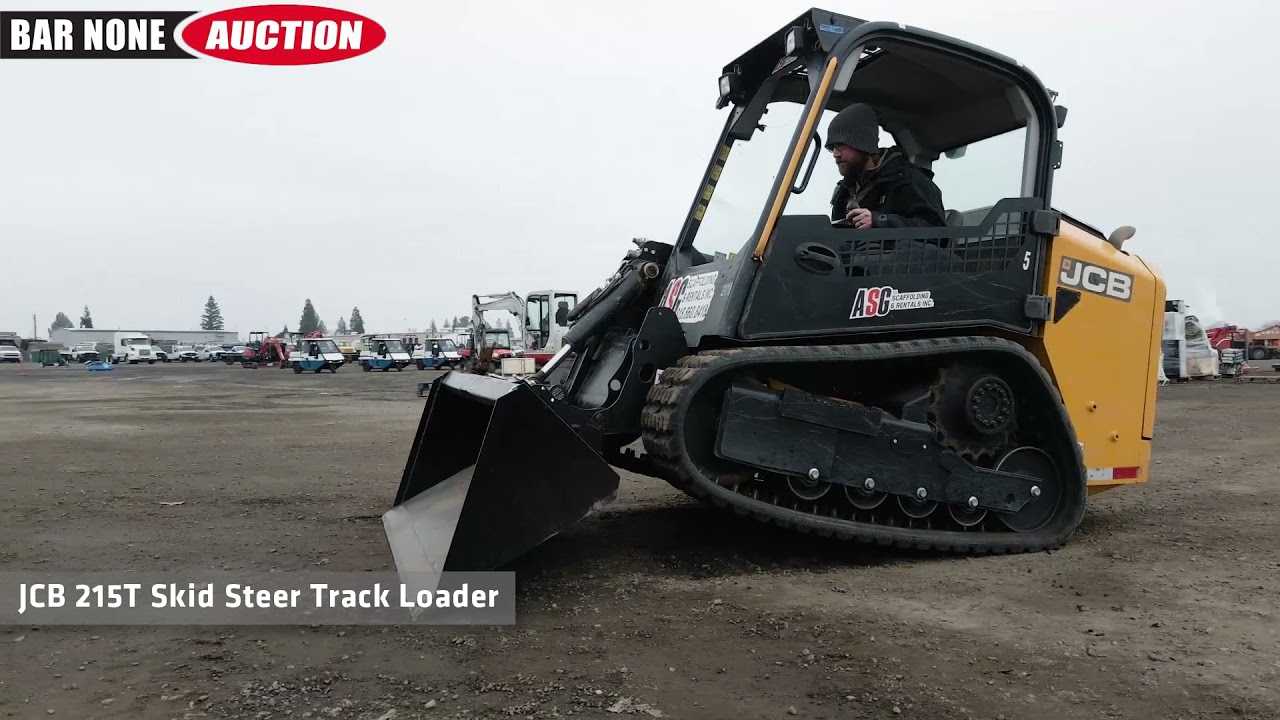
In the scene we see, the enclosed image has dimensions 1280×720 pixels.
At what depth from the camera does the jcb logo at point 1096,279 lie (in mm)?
4984

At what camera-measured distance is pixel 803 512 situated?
4.30m

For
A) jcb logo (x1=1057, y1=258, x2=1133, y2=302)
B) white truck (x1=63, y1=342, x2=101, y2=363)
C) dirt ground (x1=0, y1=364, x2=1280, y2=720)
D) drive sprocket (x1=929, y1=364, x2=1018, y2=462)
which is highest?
jcb logo (x1=1057, y1=258, x2=1133, y2=302)

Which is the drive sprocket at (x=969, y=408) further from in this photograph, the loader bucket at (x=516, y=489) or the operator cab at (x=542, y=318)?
the operator cab at (x=542, y=318)

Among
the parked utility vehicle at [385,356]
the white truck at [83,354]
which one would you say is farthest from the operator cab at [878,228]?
the white truck at [83,354]

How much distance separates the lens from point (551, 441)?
3809mm

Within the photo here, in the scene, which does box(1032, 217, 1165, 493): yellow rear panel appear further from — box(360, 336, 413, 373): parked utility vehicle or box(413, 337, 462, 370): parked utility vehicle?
box(413, 337, 462, 370): parked utility vehicle

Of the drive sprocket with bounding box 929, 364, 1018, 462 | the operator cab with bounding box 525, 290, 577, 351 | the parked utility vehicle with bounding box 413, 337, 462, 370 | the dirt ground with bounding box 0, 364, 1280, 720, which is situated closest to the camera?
the dirt ground with bounding box 0, 364, 1280, 720

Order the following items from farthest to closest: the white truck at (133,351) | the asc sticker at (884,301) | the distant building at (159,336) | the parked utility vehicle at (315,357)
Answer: the distant building at (159,336)
the white truck at (133,351)
the parked utility vehicle at (315,357)
the asc sticker at (884,301)

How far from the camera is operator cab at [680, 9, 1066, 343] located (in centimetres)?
443

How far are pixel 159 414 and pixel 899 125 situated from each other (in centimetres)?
1455

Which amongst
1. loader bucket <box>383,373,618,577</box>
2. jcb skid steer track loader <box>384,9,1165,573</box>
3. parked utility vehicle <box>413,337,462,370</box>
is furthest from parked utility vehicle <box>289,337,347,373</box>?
loader bucket <box>383,373,618,577</box>

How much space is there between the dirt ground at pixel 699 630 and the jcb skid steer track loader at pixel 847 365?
40 cm

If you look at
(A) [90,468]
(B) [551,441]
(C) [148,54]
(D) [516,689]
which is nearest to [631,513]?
(B) [551,441]

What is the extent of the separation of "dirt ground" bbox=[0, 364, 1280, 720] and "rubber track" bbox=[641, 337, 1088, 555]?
0.13 metres
